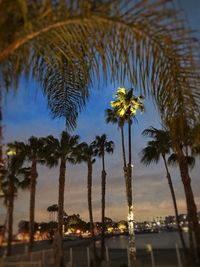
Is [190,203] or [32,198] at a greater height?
[32,198]

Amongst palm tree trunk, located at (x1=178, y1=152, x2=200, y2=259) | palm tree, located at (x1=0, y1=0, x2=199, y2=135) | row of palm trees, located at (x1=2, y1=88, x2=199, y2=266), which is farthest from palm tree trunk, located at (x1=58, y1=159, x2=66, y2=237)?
palm tree, located at (x1=0, y1=0, x2=199, y2=135)

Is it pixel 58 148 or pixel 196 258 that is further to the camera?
pixel 58 148

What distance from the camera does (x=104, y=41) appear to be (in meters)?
3.39

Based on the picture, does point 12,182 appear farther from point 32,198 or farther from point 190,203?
point 190,203

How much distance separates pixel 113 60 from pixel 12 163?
38639mm

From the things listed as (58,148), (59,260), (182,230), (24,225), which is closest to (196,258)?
(59,260)

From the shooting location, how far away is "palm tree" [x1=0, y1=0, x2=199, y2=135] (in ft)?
9.68

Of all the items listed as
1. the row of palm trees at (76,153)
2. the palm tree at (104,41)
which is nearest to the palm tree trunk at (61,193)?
the row of palm trees at (76,153)

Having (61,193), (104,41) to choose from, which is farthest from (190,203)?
(104,41)

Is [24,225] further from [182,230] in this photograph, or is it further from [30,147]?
[182,230]

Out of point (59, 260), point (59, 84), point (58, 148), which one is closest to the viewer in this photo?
point (59, 84)

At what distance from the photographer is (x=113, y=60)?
11.5ft

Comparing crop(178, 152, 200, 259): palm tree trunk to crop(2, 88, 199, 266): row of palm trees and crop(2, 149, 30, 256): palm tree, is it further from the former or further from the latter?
crop(2, 149, 30, 256): palm tree

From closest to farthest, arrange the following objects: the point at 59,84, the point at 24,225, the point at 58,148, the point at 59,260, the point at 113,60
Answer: the point at 113,60 → the point at 59,84 → the point at 59,260 → the point at 58,148 → the point at 24,225
